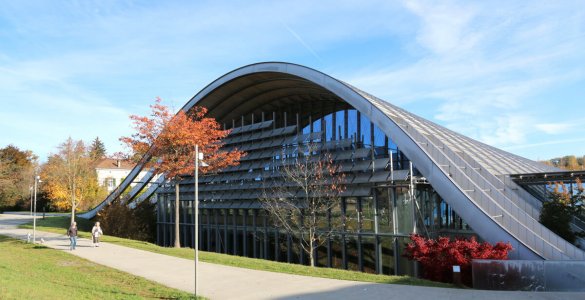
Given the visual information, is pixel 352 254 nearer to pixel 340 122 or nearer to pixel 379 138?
pixel 379 138

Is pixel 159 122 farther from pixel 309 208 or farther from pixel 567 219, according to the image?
pixel 567 219

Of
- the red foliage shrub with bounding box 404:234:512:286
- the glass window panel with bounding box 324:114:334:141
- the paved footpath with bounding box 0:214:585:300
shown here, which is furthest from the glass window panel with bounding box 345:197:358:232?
the paved footpath with bounding box 0:214:585:300

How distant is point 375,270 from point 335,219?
11.8ft

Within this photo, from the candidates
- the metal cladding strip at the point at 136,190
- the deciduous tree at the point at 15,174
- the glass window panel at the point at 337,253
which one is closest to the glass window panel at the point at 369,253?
the glass window panel at the point at 337,253

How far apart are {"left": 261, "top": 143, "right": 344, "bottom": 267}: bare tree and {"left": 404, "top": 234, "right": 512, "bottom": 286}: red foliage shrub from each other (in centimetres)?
653

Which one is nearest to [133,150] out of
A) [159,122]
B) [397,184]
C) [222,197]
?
[159,122]

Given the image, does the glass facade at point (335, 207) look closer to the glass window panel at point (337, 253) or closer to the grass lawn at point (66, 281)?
the glass window panel at point (337, 253)

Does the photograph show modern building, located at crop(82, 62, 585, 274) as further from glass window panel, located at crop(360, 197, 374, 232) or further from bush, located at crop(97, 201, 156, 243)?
bush, located at crop(97, 201, 156, 243)

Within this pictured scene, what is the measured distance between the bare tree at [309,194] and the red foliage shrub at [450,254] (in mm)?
6527

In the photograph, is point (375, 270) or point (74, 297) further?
point (375, 270)

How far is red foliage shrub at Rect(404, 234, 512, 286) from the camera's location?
1480 cm

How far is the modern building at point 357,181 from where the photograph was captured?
18078 millimetres

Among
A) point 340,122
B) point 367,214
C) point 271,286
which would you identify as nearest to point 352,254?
point 367,214

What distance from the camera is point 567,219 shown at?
1762cm
